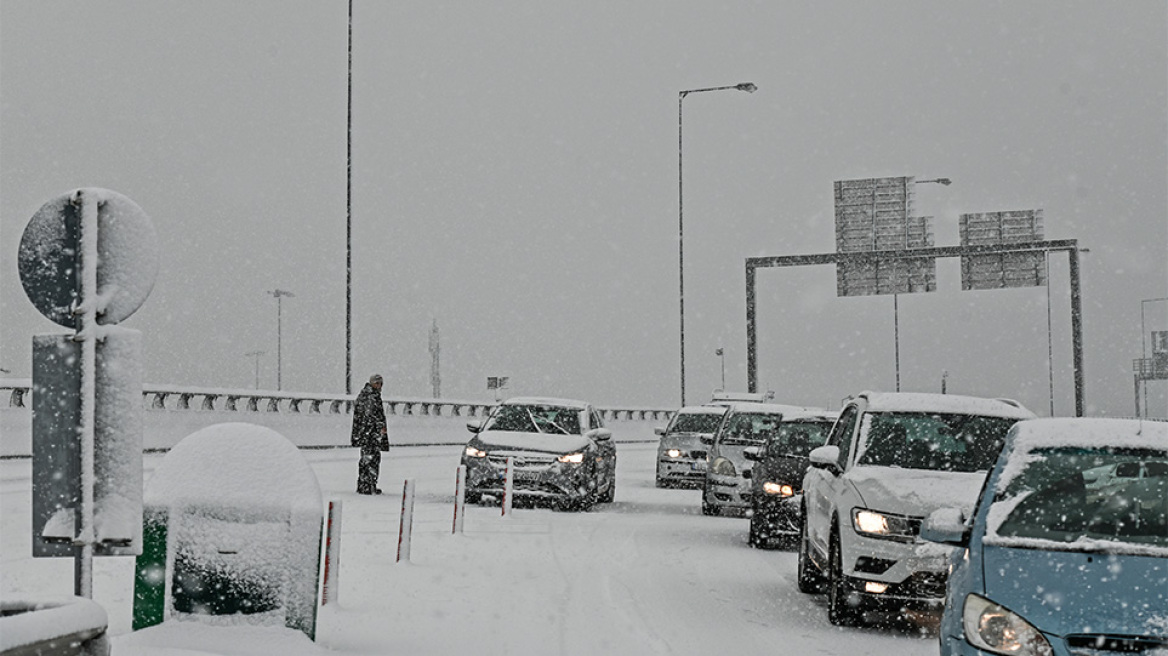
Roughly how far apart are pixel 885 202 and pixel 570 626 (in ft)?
123

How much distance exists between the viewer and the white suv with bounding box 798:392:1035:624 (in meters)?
10.1

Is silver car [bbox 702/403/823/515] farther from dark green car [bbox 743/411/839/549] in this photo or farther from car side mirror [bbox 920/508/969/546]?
car side mirror [bbox 920/508/969/546]

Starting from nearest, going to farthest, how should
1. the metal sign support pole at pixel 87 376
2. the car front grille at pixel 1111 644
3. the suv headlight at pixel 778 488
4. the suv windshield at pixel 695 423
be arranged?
the car front grille at pixel 1111 644 → the metal sign support pole at pixel 87 376 → the suv headlight at pixel 778 488 → the suv windshield at pixel 695 423

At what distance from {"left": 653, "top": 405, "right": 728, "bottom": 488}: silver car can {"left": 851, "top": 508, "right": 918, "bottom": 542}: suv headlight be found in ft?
53.3

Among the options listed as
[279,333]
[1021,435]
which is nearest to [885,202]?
[1021,435]

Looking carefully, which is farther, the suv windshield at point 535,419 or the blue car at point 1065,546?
the suv windshield at point 535,419

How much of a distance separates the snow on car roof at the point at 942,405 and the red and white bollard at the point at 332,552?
4.23 m

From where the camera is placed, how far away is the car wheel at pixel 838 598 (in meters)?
10.4

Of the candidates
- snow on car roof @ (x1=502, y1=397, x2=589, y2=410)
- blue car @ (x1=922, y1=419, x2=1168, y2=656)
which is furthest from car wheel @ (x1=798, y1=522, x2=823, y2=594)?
snow on car roof @ (x1=502, y1=397, x2=589, y2=410)

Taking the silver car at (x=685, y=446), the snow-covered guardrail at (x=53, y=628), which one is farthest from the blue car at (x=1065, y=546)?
the silver car at (x=685, y=446)

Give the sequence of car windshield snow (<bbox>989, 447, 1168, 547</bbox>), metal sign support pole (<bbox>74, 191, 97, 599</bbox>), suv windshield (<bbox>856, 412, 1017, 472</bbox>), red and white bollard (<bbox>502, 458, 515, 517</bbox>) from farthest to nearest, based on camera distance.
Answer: red and white bollard (<bbox>502, 458, 515, 517</bbox>) < suv windshield (<bbox>856, 412, 1017, 472</bbox>) < car windshield snow (<bbox>989, 447, 1168, 547</bbox>) < metal sign support pole (<bbox>74, 191, 97, 599</bbox>)

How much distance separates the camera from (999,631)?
6004 mm

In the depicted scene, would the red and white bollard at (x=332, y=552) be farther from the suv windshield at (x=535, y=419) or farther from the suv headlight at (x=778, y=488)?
the suv windshield at (x=535, y=419)

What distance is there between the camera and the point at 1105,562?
633 centimetres
